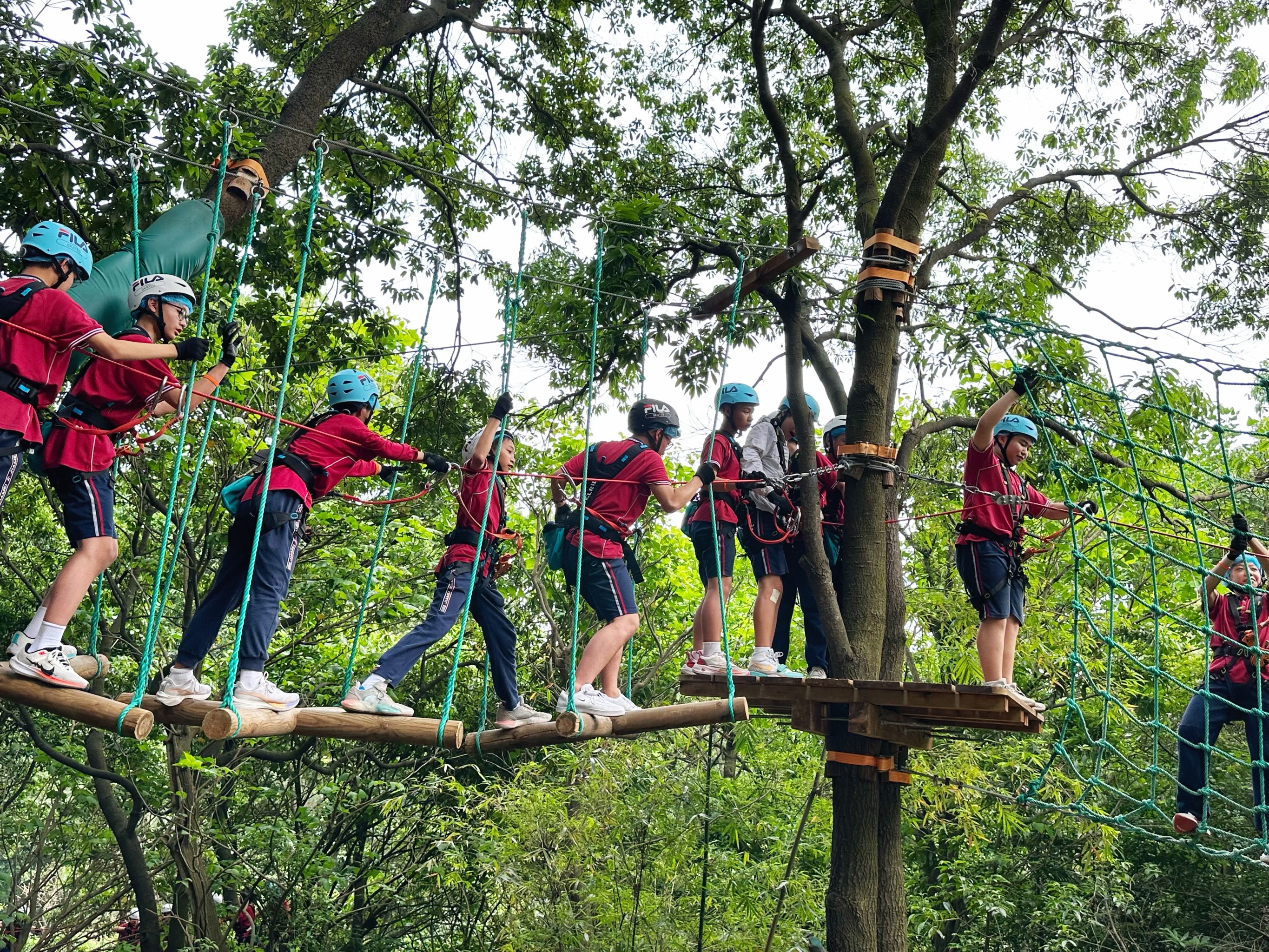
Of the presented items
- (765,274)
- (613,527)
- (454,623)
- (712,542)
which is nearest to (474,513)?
(454,623)

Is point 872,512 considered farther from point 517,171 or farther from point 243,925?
point 243,925

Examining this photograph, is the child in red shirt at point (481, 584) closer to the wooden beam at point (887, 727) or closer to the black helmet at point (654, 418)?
the black helmet at point (654, 418)

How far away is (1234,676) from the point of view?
5.60m

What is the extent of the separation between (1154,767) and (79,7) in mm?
6608

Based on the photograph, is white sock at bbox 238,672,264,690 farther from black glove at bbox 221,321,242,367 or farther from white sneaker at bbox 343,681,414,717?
black glove at bbox 221,321,242,367

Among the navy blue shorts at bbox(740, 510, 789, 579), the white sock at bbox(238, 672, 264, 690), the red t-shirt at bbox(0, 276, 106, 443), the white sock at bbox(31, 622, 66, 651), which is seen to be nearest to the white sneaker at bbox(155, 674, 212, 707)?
the white sock at bbox(238, 672, 264, 690)

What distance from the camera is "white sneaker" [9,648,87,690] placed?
3.50m

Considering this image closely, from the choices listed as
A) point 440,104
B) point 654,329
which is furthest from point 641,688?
point 440,104

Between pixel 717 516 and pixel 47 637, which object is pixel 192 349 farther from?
pixel 717 516

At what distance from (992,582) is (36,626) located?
3823mm

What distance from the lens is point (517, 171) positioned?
8336mm

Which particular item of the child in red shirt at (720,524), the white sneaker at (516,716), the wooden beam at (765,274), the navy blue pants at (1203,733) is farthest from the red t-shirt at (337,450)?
the navy blue pants at (1203,733)

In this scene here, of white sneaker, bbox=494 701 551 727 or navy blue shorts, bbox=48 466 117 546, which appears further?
white sneaker, bbox=494 701 551 727

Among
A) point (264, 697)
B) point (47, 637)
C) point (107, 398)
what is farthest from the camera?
point (264, 697)
